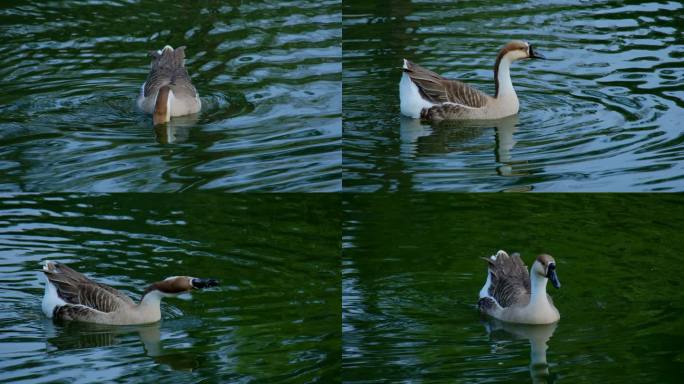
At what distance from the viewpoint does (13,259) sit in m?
11.7

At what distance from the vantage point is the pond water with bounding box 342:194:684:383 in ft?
32.0

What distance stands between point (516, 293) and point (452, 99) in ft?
7.37

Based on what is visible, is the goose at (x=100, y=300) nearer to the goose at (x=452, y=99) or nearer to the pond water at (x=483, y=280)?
the pond water at (x=483, y=280)

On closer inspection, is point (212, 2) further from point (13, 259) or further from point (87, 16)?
point (13, 259)

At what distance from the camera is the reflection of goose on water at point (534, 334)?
9753 mm

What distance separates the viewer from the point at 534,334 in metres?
10.7

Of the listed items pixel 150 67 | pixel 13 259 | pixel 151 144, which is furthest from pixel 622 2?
pixel 13 259

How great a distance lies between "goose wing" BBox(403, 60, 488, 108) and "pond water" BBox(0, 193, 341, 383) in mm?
1622

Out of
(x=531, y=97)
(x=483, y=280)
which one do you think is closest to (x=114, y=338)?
(x=483, y=280)

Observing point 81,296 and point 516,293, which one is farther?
point 516,293

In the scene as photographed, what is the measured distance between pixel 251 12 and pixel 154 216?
14.6ft

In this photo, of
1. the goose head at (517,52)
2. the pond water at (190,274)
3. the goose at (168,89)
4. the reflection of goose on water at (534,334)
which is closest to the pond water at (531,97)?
the goose head at (517,52)

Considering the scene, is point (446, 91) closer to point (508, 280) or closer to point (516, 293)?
point (508, 280)

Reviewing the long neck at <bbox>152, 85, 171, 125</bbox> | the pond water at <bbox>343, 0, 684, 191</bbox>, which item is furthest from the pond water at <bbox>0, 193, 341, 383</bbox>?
the pond water at <bbox>343, 0, 684, 191</bbox>
